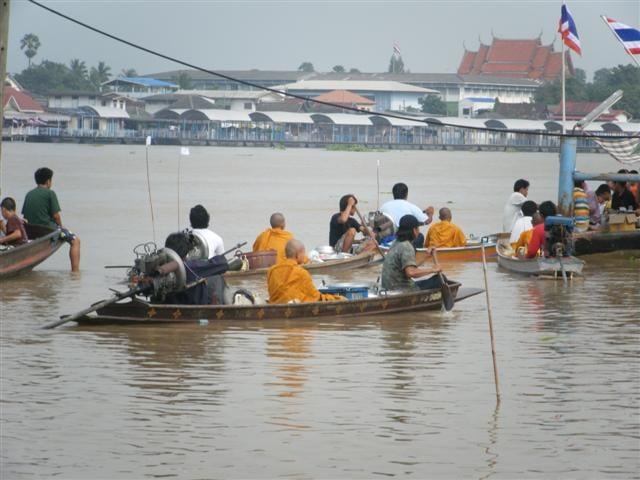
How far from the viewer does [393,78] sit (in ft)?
557

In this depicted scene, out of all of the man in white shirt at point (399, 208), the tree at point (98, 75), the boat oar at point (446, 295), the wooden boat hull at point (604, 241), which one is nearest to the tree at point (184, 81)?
the tree at point (98, 75)

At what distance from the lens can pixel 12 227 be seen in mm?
16922

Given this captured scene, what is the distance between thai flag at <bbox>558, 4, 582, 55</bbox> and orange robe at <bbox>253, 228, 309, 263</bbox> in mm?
8163

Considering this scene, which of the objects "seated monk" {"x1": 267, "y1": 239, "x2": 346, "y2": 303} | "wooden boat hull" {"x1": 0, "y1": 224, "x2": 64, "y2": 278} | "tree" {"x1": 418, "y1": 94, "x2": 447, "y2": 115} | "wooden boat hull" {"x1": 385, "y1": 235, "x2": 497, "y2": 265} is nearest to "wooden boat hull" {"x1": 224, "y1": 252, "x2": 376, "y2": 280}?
"wooden boat hull" {"x1": 385, "y1": 235, "x2": 497, "y2": 265}

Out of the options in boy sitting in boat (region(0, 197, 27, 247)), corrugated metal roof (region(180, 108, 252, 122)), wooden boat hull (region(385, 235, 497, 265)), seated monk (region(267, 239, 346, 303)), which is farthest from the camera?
corrugated metal roof (region(180, 108, 252, 122))

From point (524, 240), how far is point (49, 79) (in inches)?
6238

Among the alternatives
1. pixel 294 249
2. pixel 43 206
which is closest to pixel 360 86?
pixel 43 206

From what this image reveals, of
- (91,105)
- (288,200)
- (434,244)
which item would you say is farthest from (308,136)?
(434,244)

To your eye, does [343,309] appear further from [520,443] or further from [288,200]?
[288,200]

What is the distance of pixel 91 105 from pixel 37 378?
12133 cm

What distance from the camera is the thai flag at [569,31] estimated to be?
2319 cm

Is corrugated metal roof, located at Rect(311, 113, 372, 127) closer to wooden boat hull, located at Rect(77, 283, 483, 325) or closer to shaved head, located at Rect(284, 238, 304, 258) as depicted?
wooden boat hull, located at Rect(77, 283, 483, 325)

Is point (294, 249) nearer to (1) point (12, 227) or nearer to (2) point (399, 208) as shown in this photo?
(1) point (12, 227)

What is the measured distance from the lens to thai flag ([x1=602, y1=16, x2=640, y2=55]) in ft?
74.1
